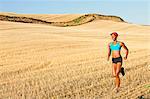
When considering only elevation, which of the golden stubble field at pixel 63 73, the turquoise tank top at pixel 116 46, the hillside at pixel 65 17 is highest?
the turquoise tank top at pixel 116 46

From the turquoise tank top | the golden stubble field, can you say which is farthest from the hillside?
the turquoise tank top

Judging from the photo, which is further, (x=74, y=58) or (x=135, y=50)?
(x=135, y=50)

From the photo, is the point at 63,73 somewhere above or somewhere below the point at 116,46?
below

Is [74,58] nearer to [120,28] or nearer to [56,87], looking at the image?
[56,87]

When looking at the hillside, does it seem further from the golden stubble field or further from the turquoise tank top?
the turquoise tank top

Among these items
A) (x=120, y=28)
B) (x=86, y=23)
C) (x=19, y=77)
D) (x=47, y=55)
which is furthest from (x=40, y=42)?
(x=86, y=23)

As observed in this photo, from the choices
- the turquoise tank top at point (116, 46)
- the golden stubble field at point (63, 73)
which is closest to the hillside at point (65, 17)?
the golden stubble field at point (63, 73)

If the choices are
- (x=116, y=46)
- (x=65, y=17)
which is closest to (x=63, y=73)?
(x=116, y=46)

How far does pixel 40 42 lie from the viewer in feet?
76.9

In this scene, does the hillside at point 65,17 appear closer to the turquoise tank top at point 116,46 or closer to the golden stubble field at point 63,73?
the golden stubble field at point 63,73

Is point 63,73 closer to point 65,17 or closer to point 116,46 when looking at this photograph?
point 116,46

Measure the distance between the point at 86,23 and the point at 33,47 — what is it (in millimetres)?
37101

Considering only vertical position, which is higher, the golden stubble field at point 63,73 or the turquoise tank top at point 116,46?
the turquoise tank top at point 116,46

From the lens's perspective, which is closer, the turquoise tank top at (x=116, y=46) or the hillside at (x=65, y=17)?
the turquoise tank top at (x=116, y=46)
